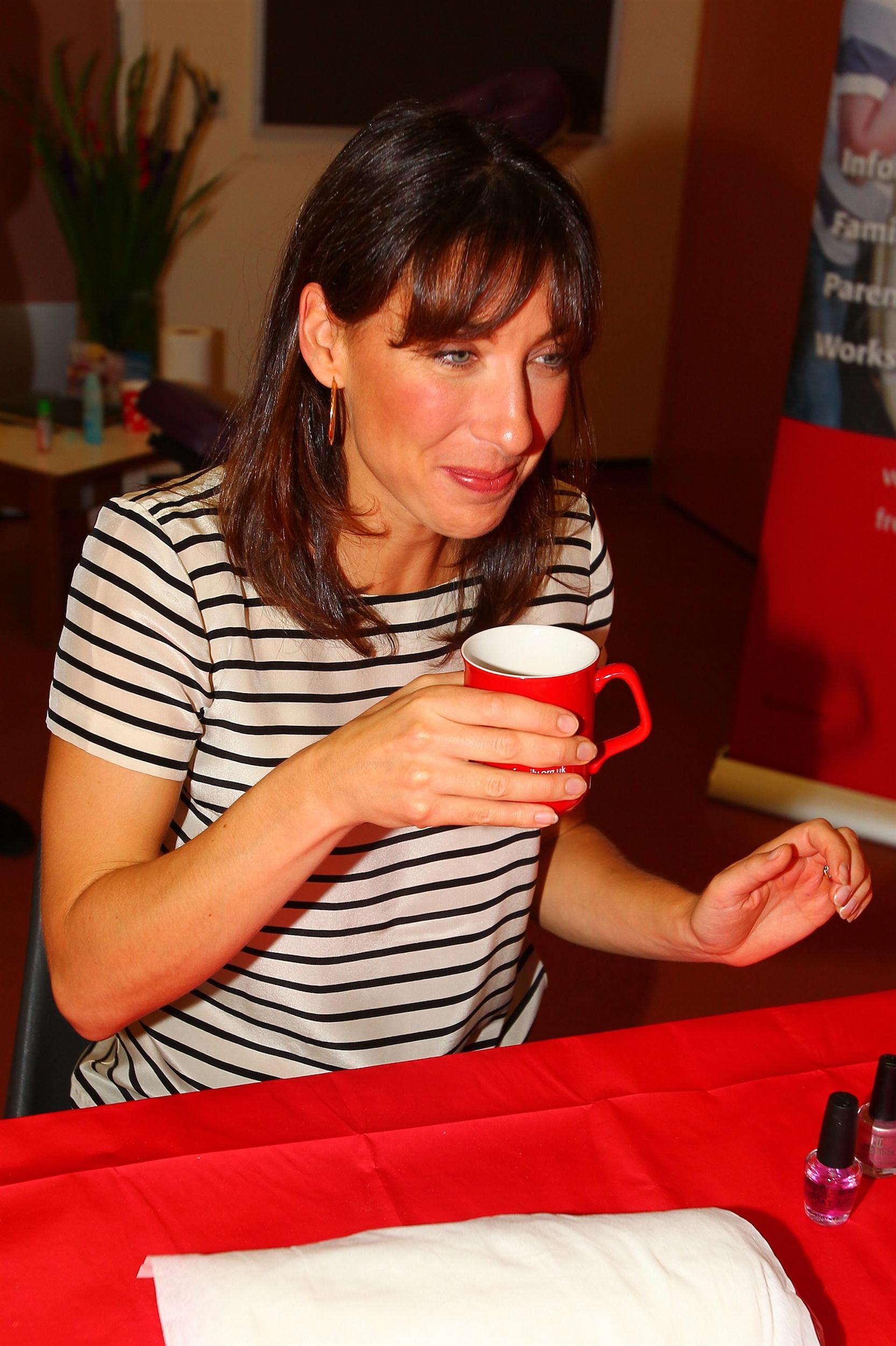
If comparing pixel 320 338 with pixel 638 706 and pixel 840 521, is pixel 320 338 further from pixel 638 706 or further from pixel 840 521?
pixel 840 521

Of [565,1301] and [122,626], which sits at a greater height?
[122,626]

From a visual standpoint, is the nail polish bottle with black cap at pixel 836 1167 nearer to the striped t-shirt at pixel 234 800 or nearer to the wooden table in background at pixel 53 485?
the striped t-shirt at pixel 234 800

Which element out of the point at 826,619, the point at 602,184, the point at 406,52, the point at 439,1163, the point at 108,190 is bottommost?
the point at 826,619

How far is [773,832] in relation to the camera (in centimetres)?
317

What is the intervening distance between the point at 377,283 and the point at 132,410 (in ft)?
10.8

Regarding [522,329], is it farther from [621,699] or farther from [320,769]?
[621,699]

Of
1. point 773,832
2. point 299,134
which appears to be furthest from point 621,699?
point 299,134

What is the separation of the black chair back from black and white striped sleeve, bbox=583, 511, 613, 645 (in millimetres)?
614

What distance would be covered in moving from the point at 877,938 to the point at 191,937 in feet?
7.23

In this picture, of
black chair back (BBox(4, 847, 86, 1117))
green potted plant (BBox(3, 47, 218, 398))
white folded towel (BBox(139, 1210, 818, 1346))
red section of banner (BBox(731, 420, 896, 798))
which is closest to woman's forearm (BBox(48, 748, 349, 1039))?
black chair back (BBox(4, 847, 86, 1117))

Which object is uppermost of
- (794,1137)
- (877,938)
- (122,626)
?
(122,626)

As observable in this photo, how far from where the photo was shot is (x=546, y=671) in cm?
87

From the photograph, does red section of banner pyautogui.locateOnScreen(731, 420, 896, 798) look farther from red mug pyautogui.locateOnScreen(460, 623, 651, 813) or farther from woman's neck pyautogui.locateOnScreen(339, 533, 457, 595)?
red mug pyautogui.locateOnScreen(460, 623, 651, 813)

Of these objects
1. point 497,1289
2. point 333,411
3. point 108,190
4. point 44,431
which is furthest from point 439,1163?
point 108,190
